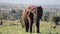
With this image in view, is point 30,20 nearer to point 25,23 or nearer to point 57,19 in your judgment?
point 25,23

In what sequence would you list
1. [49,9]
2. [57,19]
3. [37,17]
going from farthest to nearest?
1. [49,9]
2. [57,19]
3. [37,17]

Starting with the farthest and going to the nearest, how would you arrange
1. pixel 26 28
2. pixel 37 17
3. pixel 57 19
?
1. pixel 57 19
2. pixel 26 28
3. pixel 37 17

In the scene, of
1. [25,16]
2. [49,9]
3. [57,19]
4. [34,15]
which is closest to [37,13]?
[34,15]

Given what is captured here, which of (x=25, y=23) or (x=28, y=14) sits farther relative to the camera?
(x=25, y=23)

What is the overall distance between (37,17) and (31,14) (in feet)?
1.09

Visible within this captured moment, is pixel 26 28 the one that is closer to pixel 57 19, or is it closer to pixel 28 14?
pixel 28 14

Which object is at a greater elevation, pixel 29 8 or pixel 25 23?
pixel 29 8

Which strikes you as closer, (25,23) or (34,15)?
(34,15)

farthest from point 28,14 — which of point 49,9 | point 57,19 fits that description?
point 49,9

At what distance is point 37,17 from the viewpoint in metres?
9.45

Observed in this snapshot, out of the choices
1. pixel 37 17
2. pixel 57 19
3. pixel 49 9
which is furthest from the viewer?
pixel 49 9

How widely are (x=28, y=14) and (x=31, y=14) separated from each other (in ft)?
1.10

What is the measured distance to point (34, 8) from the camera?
9.57 meters

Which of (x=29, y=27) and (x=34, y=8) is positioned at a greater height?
(x=34, y=8)
